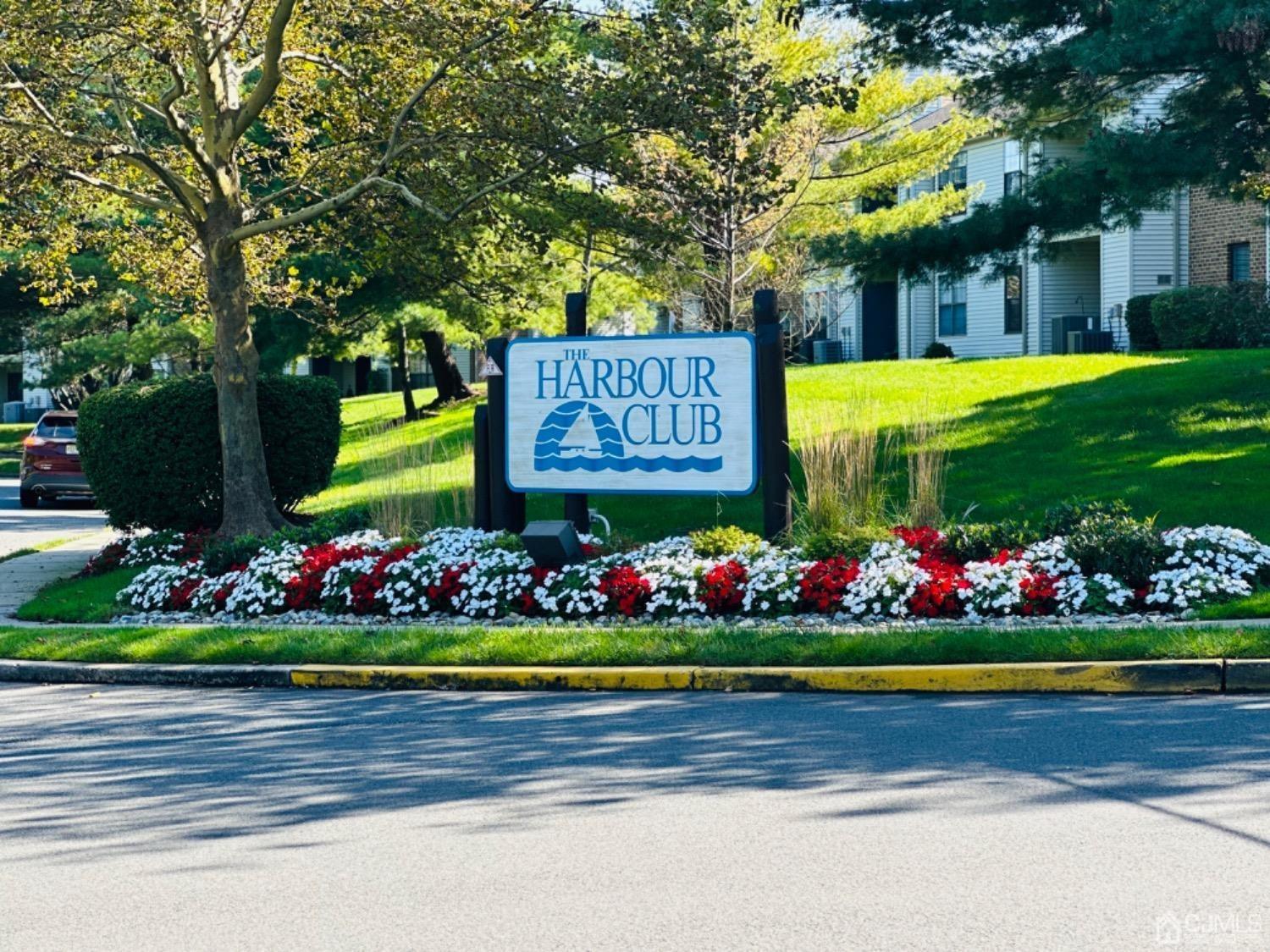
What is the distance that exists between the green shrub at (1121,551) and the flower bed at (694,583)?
0.04 m

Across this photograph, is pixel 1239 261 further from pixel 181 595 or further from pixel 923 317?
pixel 181 595

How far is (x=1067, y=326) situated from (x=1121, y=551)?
2867 centimetres

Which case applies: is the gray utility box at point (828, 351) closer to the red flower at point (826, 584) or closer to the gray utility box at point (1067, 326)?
the gray utility box at point (1067, 326)

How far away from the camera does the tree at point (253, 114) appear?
14641mm

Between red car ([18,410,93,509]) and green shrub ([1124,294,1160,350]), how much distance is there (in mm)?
20858

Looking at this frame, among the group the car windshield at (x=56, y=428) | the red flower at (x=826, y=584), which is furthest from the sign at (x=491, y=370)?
the car windshield at (x=56, y=428)

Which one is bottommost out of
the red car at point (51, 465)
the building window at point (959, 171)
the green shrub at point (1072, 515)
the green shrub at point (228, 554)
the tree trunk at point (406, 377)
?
the green shrub at point (228, 554)

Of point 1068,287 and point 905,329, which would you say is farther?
point 905,329

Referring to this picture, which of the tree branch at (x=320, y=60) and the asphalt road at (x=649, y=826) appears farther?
the tree branch at (x=320, y=60)

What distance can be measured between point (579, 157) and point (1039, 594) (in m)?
6.34

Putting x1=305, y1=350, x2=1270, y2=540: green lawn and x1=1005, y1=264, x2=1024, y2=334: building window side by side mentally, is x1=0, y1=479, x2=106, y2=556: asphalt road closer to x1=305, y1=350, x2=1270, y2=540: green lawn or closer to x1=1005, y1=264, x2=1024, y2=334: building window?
x1=305, y1=350, x2=1270, y2=540: green lawn

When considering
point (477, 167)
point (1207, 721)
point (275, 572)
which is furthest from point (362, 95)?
point (1207, 721)

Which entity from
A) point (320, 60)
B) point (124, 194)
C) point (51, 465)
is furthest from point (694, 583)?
point (51, 465)

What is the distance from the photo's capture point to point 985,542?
12.3 meters
